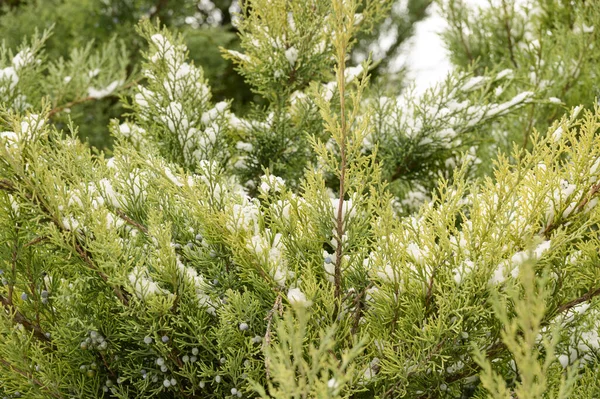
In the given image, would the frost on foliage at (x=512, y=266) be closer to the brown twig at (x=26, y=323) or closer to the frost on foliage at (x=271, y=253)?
the frost on foliage at (x=271, y=253)

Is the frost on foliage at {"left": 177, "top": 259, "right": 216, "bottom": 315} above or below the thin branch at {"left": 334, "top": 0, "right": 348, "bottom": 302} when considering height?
below

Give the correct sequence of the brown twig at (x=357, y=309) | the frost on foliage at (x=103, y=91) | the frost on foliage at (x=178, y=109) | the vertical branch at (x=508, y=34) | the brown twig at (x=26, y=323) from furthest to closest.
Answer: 1. the vertical branch at (x=508, y=34)
2. the frost on foliage at (x=103, y=91)
3. the frost on foliage at (x=178, y=109)
4. the brown twig at (x=26, y=323)
5. the brown twig at (x=357, y=309)

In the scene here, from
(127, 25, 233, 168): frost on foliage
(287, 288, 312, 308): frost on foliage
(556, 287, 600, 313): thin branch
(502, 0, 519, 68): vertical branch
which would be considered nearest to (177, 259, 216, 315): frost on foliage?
(287, 288, 312, 308): frost on foliage

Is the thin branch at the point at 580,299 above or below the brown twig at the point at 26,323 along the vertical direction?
above

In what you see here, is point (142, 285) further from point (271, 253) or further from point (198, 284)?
point (271, 253)

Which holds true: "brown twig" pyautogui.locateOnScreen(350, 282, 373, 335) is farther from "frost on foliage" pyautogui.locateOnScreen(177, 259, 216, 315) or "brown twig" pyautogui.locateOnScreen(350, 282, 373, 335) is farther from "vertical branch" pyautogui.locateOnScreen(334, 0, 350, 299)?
"frost on foliage" pyautogui.locateOnScreen(177, 259, 216, 315)

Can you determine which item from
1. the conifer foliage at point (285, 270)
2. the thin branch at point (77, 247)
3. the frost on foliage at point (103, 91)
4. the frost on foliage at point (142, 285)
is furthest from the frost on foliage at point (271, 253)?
the frost on foliage at point (103, 91)

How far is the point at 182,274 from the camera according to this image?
167 cm

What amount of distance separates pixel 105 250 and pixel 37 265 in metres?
0.45

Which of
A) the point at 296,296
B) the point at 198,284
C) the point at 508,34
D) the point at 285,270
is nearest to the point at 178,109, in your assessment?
the point at 198,284

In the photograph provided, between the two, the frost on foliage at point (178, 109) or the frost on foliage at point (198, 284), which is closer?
the frost on foliage at point (198, 284)

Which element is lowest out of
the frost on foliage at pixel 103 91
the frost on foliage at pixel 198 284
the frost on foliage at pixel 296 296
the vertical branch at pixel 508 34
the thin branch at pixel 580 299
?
the frost on foliage at pixel 103 91

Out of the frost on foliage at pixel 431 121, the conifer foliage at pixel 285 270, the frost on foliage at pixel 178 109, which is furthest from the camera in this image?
the frost on foliage at pixel 431 121

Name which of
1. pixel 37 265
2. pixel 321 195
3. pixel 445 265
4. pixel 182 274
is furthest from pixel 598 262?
pixel 37 265
